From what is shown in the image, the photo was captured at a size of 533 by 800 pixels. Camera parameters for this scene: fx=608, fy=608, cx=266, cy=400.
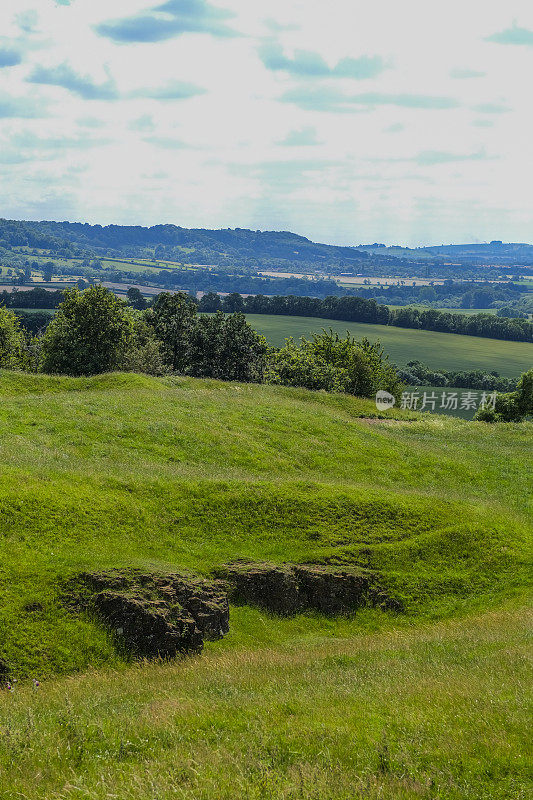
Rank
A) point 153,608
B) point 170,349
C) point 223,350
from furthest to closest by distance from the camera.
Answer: point 223,350
point 170,349
point 153,608

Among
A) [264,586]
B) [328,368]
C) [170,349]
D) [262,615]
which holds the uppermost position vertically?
[170,349]

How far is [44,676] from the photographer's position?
15539 mm

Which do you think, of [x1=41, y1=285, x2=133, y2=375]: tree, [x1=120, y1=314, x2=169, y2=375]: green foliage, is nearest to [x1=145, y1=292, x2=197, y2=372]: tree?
[x1=120, y1=314, x2=169, y2=375]: green foliage

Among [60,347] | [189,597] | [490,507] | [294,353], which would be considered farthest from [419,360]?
[189,597]

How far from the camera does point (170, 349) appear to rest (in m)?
96.8

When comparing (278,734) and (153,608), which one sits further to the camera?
(153,608)

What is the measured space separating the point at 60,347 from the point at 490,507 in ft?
187

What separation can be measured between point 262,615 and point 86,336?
197 feet

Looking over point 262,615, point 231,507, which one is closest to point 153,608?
point 262,615

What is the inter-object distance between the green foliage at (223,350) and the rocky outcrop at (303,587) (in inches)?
3008

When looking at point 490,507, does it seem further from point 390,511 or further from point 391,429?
point 391,429

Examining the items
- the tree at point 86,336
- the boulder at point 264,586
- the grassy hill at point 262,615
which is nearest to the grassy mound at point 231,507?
the grassy hill at point 262,615

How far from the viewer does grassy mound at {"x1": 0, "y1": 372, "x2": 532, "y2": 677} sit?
62.0 ft

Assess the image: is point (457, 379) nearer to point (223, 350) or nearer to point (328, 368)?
point (223, 350)
